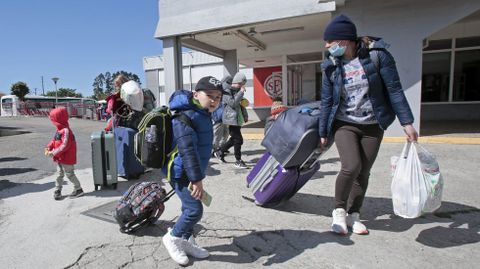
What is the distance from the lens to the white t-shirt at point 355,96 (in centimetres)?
279

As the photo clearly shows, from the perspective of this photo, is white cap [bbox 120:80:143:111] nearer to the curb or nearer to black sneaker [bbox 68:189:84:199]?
black sneaker [bbox 68:189:84:199]

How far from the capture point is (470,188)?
423 cm

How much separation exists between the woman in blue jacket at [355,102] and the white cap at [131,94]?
9.76 feet

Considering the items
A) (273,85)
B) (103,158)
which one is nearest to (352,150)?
(103,158)

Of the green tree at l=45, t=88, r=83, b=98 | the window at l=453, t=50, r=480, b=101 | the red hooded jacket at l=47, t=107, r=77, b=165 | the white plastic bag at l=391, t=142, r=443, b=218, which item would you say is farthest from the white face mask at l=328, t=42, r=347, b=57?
the green tree at l=45, t=88, r=83, b=98

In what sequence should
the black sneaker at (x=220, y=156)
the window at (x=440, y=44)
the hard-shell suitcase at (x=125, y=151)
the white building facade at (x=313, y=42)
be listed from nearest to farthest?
the hard-shell suitcase at (x=125, y=151) < the black sneaker at (x=220, y=156) < the white building facade at (x=313, y=42) < the window at (x=440, y=44)

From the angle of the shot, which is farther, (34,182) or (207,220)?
(34,182)

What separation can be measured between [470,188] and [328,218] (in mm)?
2272

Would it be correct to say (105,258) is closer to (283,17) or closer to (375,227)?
(375,227)

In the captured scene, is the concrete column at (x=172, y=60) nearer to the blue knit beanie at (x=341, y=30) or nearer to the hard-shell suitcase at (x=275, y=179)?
the hard-shell suitcase at (x=275, y=179)

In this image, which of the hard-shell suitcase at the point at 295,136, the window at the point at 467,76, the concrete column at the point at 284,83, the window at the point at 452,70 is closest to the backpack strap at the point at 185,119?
the hard-shell suitcase at the point at 295,136

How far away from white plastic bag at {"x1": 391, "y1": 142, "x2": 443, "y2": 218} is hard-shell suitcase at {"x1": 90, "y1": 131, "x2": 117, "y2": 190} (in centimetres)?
356

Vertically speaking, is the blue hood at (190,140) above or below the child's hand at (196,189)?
above

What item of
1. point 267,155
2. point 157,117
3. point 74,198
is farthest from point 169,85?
point 157,117
